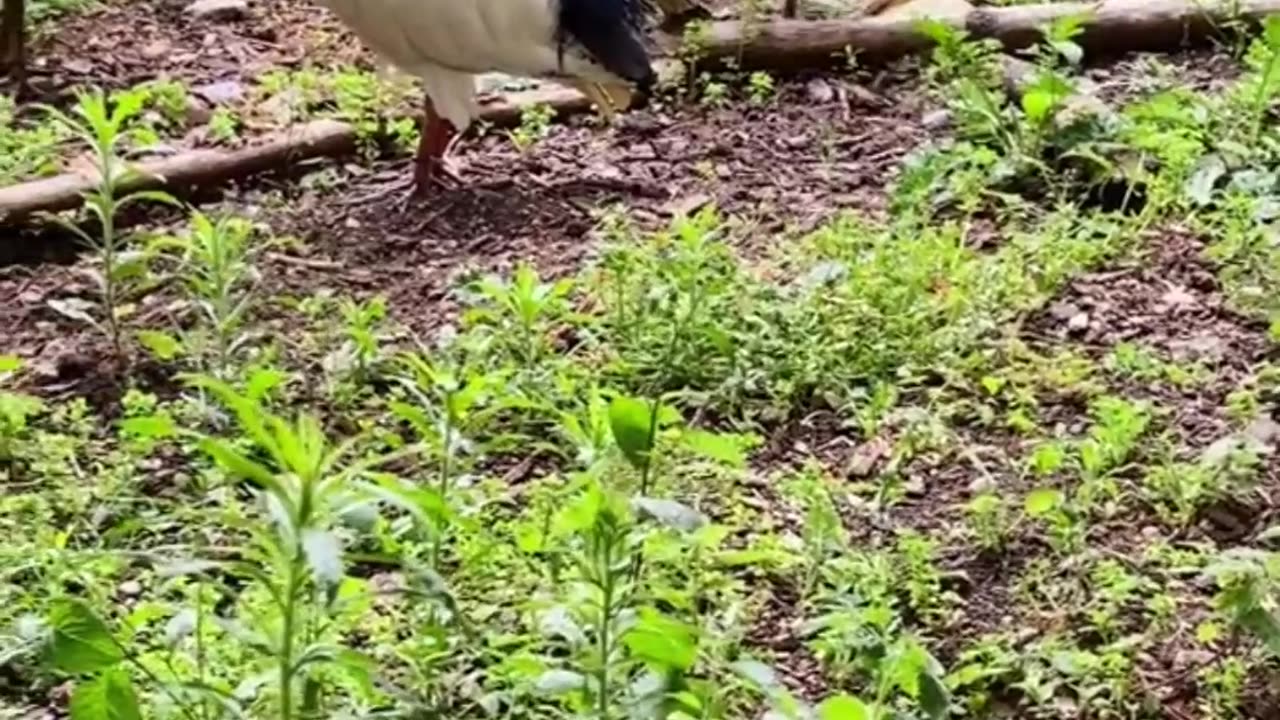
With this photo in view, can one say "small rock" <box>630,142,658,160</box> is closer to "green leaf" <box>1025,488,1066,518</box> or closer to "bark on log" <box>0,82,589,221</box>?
"bark on log" <box>0,82,589,221</box>

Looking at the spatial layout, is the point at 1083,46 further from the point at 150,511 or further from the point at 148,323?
the point at 150,511

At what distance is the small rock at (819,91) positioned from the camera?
561 centimetres

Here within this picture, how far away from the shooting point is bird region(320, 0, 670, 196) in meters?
4.85

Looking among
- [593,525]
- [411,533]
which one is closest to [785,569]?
[411,533]

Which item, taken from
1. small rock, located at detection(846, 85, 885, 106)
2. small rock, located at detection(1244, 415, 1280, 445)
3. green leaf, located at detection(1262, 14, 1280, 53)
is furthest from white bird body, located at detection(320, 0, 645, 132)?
small rock, located at detection(1244, 415, 1280, 445)

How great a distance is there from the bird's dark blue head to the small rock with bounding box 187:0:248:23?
4.92ft

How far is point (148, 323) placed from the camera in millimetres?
4398

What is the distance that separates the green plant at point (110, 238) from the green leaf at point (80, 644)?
164 centimetres

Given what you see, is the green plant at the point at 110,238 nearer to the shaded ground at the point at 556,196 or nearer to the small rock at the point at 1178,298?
Result: the shaded ground at the point at 556,196

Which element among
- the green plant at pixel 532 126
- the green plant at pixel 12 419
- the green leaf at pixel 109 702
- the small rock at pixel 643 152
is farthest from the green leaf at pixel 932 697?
the green plant at pixel 532 126

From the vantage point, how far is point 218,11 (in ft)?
20.1

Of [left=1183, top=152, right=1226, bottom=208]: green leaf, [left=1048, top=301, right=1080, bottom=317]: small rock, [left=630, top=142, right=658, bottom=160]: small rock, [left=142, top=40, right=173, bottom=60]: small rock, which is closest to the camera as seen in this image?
[left=1048, top=301, right=1080, bottom=317]: small rock

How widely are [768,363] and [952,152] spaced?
1173 millimetres

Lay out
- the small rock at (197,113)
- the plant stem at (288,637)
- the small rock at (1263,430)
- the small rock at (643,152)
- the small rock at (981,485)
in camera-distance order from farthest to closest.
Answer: the small rock at (197,113) < the small rock at (643,152) < the small rock at (1263,430) < the small rock at (981,485) < the plant stem at (288,637)
